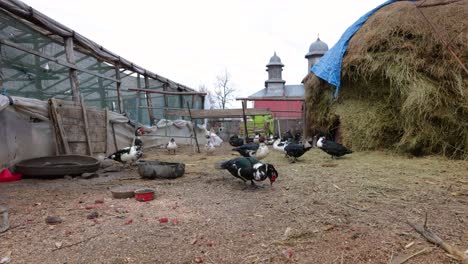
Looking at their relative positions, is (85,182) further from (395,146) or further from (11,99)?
(395,146)

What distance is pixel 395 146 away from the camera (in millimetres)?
7531

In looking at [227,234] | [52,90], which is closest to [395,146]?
[227,234]

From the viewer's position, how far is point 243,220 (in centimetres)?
316

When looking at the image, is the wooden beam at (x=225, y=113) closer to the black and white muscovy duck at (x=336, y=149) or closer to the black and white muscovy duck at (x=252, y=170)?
the black and white muscovy duck at (x=336, y=149)

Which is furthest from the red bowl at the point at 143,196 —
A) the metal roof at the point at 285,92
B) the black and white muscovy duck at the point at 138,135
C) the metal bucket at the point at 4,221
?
the metal roof at the point at 285,92

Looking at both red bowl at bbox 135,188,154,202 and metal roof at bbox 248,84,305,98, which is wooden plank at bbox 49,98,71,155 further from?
metal roof at bbox 248,84,305,98

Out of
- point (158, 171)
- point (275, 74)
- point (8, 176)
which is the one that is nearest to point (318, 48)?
point (275, 74)

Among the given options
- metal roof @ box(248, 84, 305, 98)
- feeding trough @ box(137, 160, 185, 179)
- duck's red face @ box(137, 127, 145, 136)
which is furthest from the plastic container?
metal roof @ box(248, 84, 305, 98)

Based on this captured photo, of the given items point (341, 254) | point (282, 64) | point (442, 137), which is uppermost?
point (282, 64)

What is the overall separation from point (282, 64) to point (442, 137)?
1508 inches

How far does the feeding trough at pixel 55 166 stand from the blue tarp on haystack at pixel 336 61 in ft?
22.6

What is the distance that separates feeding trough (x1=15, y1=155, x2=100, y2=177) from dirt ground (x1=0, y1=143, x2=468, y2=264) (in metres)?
0.21

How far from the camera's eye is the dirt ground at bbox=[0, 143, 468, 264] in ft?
7.79

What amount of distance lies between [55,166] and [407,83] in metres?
8.13
